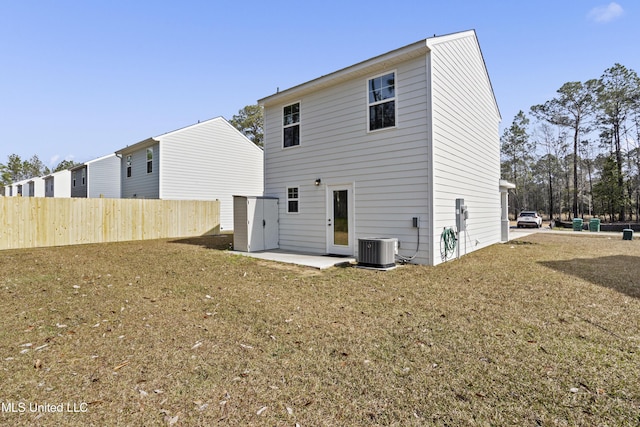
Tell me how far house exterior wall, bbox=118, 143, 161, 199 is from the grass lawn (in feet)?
41.7

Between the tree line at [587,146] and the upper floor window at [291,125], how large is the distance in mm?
28710

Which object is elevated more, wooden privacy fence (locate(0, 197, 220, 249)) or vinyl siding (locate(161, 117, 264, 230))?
vinyl siding (locate(161, 117, 264, 230))

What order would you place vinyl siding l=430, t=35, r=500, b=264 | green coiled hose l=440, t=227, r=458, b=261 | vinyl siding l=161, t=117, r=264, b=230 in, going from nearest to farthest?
vinyl siding l=430, t=35, r=500, b=264 < green coiled hose l=440, t=227, r=458, b=261 < vinyl siding l=161, t=117, r=264, b=230

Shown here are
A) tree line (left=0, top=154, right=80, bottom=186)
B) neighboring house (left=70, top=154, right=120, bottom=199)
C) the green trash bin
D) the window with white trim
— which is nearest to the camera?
the window with white trim

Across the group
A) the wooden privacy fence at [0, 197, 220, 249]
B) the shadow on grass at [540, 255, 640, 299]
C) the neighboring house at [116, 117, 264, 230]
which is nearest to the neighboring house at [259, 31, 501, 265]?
the shadow on grass at [540, 255, 640, 299]

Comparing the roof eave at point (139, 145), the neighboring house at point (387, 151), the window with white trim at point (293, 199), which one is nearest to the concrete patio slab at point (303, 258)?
the neighboring house at point (387, 151)

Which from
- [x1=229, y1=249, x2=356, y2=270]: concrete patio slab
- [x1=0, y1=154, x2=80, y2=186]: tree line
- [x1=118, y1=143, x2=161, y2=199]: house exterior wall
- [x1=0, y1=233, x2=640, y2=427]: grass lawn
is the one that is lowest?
[x1=0, y1=233, x2=640, y2=427]: grass lawn

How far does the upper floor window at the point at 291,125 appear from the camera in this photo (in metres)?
10.5

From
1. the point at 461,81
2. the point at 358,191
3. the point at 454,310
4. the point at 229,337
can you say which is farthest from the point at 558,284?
the point at 461,81

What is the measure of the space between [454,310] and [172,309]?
4.14 metres

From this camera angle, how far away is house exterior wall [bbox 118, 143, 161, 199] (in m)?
17.9

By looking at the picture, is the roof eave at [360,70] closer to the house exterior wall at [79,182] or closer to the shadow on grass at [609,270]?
the shadow on grass at [609,270]

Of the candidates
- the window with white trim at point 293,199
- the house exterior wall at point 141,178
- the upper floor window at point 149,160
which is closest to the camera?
the window with white trim at point 293,199

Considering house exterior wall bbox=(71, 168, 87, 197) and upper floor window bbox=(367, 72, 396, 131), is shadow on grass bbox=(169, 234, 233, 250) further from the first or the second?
house exterior wall bbox=(71, 168, 87, 197)
